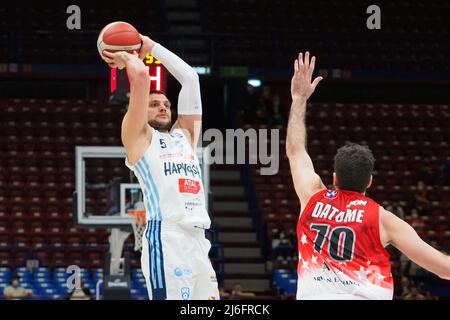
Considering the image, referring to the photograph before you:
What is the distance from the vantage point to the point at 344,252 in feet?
15.8

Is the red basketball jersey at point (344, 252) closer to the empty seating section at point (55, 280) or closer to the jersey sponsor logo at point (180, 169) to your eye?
the jersey sponsor logo at point (180, 169)

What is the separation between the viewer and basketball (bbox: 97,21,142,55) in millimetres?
6039

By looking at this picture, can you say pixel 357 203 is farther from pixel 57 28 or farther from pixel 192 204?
pixel 57 28

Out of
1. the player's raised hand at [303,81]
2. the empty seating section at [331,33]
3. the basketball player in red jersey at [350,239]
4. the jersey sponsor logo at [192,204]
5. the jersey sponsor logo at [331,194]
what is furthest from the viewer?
the empty seating section at [331,33]

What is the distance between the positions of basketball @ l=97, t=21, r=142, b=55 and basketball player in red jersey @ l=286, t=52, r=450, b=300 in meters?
1.74

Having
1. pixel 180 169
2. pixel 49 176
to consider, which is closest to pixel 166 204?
pixel 180 169

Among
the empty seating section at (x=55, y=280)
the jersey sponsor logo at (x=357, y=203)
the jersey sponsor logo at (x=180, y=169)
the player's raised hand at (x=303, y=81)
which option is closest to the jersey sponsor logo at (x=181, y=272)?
the jersey sponsor logo at (x=180, y=169)

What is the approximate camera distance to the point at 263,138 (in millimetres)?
21719

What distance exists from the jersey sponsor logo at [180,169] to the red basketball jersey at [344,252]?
1192 millimetres

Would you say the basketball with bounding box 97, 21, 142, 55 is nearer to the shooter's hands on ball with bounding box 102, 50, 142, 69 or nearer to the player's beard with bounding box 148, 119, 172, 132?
the shooter's hands on ball with bounding box 102, 50, 142, 69

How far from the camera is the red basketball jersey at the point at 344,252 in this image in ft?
15.7

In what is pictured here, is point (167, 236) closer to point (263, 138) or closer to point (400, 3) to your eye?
point (263, 138)

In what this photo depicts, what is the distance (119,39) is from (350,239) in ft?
6.87
